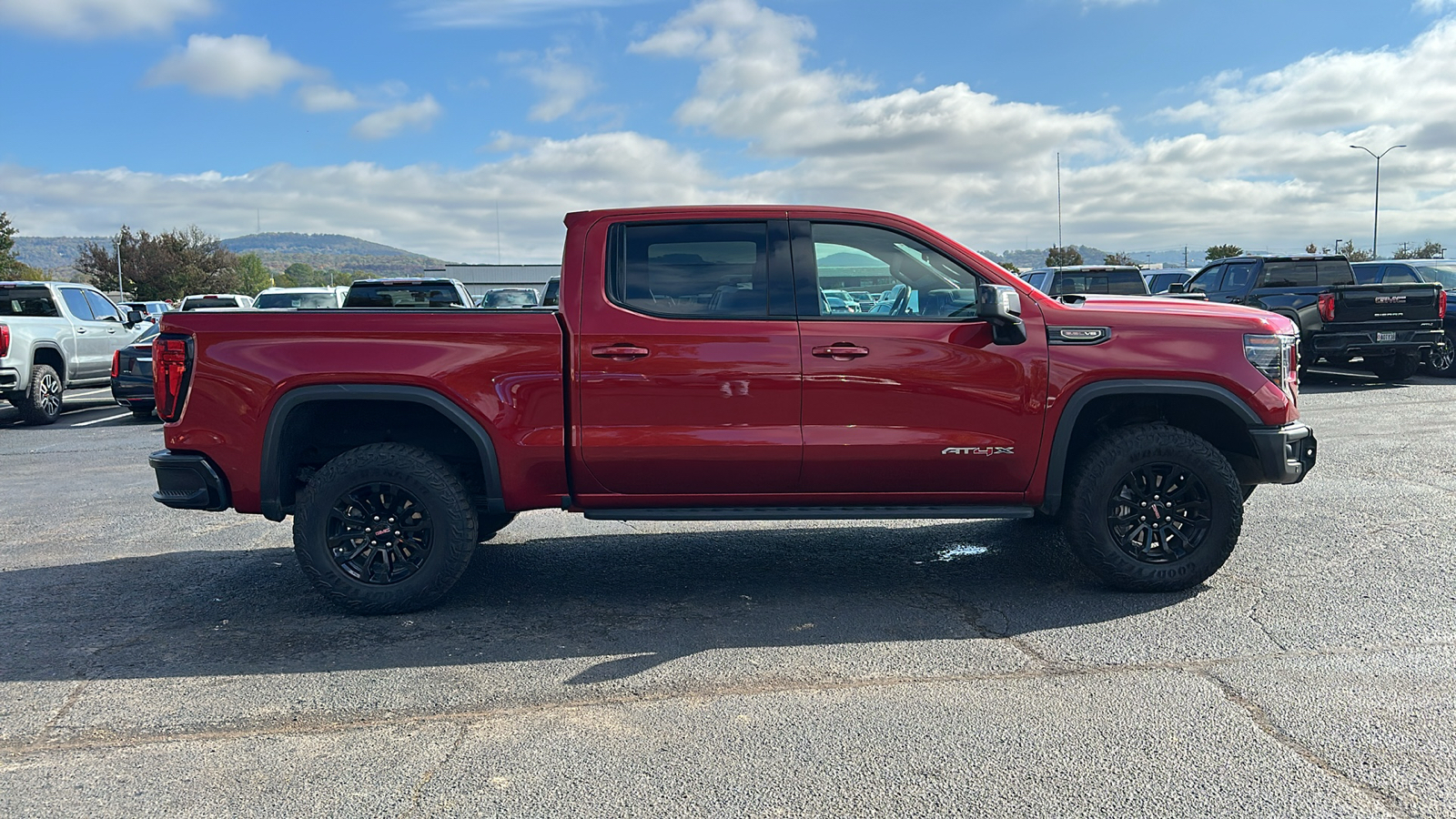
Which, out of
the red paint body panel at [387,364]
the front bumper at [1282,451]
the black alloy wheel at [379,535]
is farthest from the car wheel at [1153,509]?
the black alloy wheel at [379,535]

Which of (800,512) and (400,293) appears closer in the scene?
(800,512)

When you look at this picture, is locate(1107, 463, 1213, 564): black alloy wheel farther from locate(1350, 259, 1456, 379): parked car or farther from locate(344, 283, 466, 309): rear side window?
locate(1350, 259, 1456, 379): parked car

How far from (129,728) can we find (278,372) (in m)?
1.72

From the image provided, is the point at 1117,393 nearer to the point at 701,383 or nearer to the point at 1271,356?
the point at 1271,356

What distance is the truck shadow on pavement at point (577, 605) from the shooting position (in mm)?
4469

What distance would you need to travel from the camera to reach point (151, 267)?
7888cm

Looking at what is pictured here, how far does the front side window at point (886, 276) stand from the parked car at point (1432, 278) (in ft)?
44.7

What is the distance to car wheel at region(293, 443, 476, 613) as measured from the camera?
4.89m

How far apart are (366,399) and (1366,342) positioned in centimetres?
1387

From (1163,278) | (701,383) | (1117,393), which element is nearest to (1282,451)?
(1117,393)

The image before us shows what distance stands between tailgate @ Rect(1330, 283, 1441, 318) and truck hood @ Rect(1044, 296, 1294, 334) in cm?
1054

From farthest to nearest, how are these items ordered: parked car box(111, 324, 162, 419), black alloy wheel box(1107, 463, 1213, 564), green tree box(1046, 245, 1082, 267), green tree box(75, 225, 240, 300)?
green tree box(75, 225, 240, 300), green tree box(1046, 245, 1082, 267), parked car box(111, 324, 162, 419), black alloy wheel box(1107, 463, 1213, 564)

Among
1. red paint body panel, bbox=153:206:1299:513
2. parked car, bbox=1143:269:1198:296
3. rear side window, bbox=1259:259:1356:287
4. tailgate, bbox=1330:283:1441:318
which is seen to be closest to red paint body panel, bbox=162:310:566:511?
red paint body panel, bbox=153:206:1299:513

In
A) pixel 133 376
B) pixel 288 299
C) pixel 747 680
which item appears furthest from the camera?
pixel 288 299
